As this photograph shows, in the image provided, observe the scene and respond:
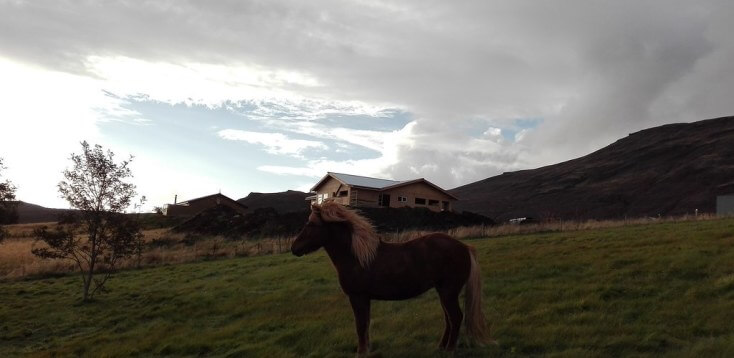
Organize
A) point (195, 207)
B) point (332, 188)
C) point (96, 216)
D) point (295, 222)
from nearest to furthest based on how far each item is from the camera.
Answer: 1. point (96, 216)
2. point (295, 222)
3. point (332, 188)
4. point (195, 207)

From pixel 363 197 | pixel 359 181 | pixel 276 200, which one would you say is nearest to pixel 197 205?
pixel 276 200

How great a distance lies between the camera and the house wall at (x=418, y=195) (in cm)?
5856

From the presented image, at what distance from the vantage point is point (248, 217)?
55.2 meters

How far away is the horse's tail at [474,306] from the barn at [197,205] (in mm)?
79608

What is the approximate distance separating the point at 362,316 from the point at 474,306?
1.87 meters

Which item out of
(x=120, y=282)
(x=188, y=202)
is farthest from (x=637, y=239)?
(x=188, y=202)

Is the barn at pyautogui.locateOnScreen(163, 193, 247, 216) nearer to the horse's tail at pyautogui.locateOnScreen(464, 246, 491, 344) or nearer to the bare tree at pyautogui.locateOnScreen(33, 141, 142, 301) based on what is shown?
the bare tree at pyautogui.locateOnScreen(33, 141, 142, 301)

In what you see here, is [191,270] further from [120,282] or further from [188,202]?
[188,202]

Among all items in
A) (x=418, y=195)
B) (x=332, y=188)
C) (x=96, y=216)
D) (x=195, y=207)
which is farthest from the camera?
(x=195, y=207)

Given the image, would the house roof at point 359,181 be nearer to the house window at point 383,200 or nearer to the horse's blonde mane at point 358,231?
the house window at point 383,200

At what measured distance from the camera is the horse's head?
27.0ft

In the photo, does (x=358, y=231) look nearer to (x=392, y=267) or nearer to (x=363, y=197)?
(x=392, y=267)

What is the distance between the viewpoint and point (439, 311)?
11078 mm

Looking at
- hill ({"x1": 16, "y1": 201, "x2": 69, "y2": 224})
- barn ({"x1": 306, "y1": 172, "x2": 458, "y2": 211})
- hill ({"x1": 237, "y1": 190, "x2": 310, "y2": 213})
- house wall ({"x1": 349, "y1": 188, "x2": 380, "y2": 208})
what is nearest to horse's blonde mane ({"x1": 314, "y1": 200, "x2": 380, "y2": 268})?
barn ({"x1": 306, "y1": 172, "x2": 458, "y2": 211})
